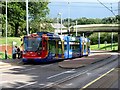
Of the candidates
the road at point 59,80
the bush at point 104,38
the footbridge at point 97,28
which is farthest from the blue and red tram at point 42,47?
the bush at point 104,38

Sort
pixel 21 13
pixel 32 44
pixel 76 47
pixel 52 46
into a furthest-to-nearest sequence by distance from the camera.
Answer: pixel 21 13
pixel 76 47
pixel 52 46
pixel 32 44

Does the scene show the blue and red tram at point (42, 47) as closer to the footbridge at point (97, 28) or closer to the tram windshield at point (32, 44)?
the tram windshield at point (32, 44)

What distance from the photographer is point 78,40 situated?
176 ft

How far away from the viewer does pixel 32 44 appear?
3738cm

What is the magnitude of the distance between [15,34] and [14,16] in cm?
686

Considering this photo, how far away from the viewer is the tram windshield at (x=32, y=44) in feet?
122

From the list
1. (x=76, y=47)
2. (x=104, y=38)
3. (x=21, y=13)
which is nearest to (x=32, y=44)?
(x=76, y=47)

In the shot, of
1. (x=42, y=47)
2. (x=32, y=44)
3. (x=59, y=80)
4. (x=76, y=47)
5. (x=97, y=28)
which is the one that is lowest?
(x=59, y=80)

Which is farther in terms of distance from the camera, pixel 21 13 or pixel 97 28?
pixel 97 28

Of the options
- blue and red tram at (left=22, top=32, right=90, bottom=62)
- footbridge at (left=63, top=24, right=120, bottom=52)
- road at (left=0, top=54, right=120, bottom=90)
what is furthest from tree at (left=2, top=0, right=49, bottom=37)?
road at (left=0, top=54, right=120, bottom=90)

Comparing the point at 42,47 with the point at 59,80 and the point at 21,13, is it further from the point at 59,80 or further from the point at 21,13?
the point at 21,13

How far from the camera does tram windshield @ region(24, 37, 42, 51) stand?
37125 millimetres

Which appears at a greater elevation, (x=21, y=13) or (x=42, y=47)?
(x=21, y=13)

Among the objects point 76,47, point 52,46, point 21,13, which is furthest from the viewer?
point 21,13
